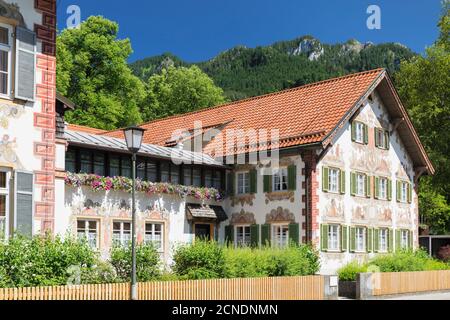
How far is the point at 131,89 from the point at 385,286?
30.1 m

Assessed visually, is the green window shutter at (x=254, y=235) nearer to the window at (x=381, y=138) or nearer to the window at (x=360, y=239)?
the window at (x=360, y=239)

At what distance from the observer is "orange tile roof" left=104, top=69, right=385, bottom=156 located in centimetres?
3169

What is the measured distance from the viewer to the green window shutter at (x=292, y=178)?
101 ft

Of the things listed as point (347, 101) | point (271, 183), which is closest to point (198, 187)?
point (271, 183)

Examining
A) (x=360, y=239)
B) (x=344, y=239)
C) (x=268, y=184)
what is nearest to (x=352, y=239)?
(x=344, y=239)

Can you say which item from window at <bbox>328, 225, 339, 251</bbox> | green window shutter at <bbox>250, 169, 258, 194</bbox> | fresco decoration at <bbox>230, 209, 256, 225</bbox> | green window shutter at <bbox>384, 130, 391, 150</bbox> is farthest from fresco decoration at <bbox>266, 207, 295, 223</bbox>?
green window shutter at <bbox>384, 130, 391, 150</bbox>

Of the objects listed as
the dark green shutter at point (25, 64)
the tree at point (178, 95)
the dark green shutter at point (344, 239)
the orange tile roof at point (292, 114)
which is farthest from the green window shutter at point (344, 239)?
the tree at point (178, 95)

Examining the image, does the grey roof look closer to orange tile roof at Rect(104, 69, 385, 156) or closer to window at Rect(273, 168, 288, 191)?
orange tile roof at Rect(104, 69, 385, 156)

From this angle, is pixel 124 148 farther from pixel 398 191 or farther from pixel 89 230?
pixel 398 191

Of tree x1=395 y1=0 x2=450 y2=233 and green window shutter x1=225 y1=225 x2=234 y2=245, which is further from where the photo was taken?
tree x1=395 y1=0 x2=450 y2=233

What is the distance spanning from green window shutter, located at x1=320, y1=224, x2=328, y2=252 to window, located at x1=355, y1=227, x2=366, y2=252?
2.63m

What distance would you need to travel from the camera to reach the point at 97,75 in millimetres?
51906

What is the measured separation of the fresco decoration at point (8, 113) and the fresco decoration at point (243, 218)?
16039 mm
